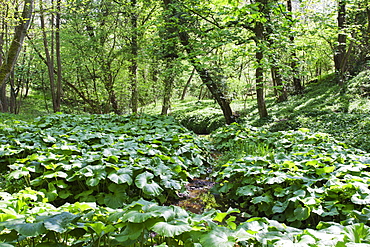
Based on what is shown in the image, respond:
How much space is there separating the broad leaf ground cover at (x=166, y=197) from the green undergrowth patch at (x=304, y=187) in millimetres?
12

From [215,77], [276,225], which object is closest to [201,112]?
[215,77]

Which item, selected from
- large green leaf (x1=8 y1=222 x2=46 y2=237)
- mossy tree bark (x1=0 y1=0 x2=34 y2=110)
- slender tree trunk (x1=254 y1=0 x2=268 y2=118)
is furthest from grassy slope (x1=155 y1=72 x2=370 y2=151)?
mossy tree bark (x1=0 y1=0 x2=34 y2=110)

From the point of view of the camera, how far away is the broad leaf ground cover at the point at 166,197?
6.47 feet

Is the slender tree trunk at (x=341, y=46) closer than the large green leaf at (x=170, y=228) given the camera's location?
No

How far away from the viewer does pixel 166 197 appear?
13.4 ft

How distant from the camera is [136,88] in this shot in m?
11.0

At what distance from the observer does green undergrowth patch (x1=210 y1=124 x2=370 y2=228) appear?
9.68ft

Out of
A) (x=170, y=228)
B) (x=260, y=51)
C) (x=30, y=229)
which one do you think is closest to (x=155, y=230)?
(x=170, y=228)

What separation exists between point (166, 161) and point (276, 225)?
2.53 metres

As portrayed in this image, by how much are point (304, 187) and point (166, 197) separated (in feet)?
6.56

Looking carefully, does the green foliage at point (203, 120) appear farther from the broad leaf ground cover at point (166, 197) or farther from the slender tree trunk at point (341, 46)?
the slender tree trunk at point (341, 46)

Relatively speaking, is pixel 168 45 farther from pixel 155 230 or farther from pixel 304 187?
pixel 155 230

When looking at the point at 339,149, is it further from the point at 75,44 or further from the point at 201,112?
the point at 75,44

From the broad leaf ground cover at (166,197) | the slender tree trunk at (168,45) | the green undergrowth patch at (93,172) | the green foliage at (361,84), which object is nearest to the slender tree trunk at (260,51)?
the slender tree trunk at (168,45)
